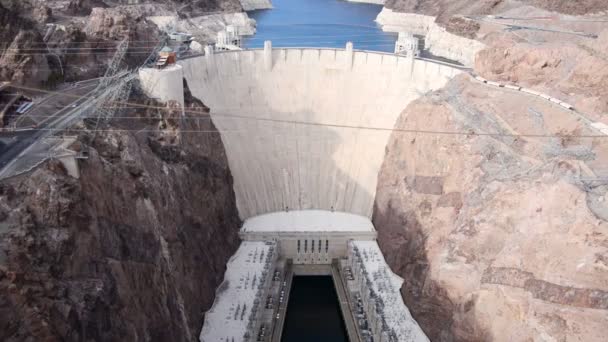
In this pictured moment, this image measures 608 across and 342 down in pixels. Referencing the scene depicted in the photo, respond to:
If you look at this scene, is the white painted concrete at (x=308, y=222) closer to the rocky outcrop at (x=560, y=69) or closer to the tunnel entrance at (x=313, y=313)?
the tunnel entrance at (x=313, y=313)

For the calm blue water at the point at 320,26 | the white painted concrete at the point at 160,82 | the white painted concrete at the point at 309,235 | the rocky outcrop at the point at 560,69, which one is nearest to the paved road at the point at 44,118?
the white painted concrete at the point at 160,82

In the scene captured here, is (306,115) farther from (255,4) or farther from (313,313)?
(255,4)

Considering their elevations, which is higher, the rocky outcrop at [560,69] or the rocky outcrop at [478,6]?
the rocky outcrop at [478,6]

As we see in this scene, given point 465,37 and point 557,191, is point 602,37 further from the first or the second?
point 465,37

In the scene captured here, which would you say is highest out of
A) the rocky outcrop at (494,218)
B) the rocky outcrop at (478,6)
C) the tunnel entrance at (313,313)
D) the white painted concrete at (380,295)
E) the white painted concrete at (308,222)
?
the rocky outcrop at (478,6)

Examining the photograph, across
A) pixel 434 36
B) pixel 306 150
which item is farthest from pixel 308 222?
pixel 434 36

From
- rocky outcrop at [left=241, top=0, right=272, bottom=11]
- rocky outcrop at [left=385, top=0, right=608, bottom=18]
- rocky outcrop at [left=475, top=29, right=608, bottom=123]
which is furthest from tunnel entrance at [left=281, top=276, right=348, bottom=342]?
rocky outcrop at [left=241, top=0, right=272, bottom=11]
